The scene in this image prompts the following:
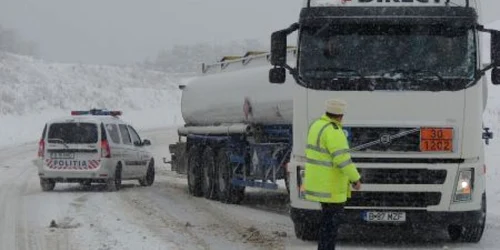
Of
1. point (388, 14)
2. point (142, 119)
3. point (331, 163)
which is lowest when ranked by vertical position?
point (142, 119)

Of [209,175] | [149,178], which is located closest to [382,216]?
[209,175]

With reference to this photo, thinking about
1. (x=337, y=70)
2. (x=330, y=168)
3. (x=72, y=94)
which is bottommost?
(x=72, y=94)

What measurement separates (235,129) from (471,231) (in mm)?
6011

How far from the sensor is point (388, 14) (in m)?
10.7

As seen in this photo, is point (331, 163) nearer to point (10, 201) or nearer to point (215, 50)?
point (10, 201)

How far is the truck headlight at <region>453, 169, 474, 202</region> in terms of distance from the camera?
10.6 meters

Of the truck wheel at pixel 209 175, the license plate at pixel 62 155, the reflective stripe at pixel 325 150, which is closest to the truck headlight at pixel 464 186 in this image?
the reflective stripe at pixel 325 150

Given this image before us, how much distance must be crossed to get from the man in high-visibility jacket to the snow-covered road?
1.83 m

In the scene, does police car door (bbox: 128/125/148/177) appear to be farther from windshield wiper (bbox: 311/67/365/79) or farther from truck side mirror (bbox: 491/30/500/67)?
truck side mirror (bbox: 491/30/500/67)

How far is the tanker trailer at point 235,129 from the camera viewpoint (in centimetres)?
1473

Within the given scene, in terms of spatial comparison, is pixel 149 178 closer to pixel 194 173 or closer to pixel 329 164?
pixel 194 173

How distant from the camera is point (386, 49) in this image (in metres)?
10.7

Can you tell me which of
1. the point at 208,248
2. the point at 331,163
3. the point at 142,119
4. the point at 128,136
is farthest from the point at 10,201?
the point at 142,119

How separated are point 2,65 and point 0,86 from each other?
12364 millimetres
